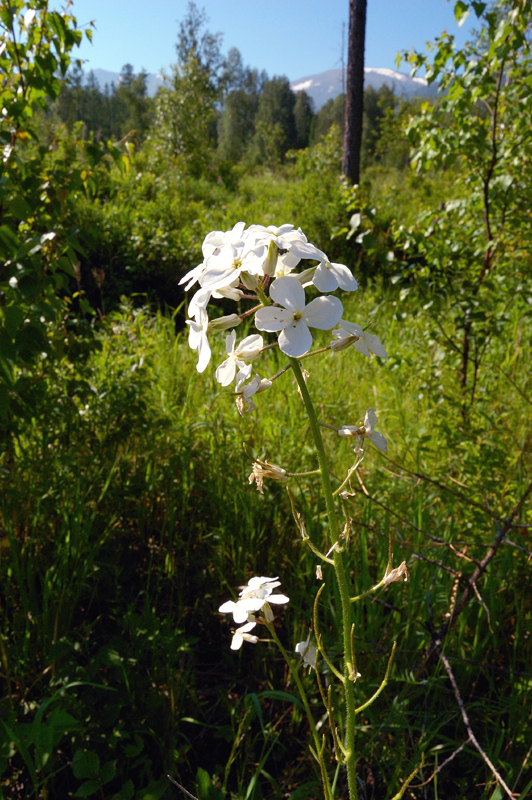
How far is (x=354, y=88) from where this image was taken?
784 centimetres

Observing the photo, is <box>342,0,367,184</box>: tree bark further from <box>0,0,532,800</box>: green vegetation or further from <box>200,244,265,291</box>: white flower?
<box>200,244,265,291</box>: white flower

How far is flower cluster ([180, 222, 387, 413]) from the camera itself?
68 cm

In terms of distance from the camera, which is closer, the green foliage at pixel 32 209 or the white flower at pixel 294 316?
the white flower at pixel 294 316

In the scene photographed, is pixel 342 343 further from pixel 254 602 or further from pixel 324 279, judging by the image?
pixel 254 602

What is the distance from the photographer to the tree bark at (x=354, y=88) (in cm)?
736

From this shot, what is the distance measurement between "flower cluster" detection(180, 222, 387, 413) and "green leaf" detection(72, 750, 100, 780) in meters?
1.02

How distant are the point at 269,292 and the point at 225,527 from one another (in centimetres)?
144

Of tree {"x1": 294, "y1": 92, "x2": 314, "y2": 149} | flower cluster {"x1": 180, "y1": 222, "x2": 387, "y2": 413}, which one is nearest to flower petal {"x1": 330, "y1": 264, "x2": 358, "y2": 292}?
flower cluster {"x1": 180, "y1": 222, "x2": 387, "y2": 413}

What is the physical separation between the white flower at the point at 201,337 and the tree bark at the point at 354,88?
7.50 metres

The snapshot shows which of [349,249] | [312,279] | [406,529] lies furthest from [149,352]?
[349,249]

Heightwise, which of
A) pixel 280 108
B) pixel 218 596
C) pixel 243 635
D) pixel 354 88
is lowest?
pixel 218 596

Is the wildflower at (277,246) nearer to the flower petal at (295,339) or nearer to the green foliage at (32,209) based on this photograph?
the flower petal at (295,339)

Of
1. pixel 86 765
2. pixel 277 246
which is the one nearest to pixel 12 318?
pixel 277 246

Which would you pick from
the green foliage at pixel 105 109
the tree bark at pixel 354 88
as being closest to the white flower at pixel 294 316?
the tree bark at pixel 354 88
